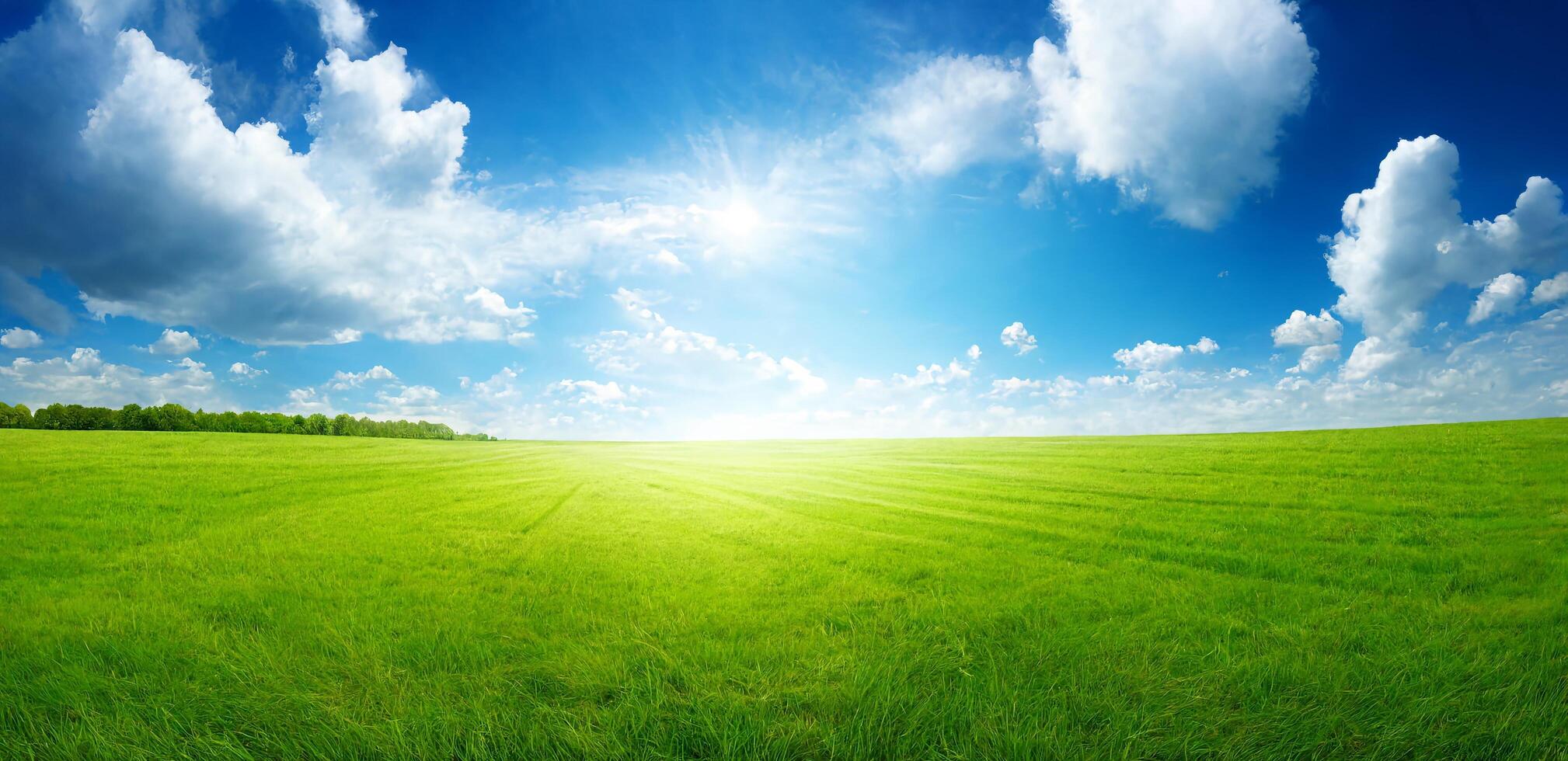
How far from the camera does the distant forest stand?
37.1 meters

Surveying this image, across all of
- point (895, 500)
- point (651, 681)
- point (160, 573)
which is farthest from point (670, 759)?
point (895, 500)

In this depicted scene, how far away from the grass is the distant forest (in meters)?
35.3

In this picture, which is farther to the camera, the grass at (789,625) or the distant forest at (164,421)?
the distant forest at (164,421)

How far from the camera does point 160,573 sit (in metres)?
6.71

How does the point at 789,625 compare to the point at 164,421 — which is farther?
the point at 164,421

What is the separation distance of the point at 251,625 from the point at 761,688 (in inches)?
173

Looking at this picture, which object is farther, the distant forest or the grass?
the distant forest

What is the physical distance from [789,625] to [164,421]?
5387 cm

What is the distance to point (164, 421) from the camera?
40469mm

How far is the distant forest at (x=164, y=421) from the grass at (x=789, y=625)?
35343mm

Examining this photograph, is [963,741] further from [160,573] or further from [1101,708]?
[160,573]

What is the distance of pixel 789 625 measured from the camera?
4.91m

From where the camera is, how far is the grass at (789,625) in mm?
3240

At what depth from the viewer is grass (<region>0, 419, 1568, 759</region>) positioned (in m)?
3.24
